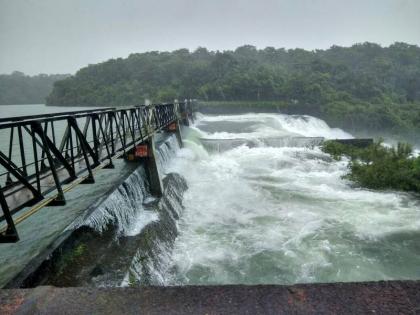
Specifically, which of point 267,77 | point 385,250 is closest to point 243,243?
point 385,250

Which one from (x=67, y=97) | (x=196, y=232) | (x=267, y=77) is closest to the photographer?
(x=196, y=232)

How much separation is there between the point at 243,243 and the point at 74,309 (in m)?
7.13

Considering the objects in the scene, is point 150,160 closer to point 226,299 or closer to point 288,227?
point 288,227

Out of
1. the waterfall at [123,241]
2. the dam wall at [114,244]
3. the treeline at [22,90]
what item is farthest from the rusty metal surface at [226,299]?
the treeline at [22,90]

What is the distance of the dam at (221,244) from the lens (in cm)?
254

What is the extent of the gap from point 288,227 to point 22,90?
8116 cm

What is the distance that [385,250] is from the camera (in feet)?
28.8

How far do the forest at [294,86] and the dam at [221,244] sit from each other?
107 ft

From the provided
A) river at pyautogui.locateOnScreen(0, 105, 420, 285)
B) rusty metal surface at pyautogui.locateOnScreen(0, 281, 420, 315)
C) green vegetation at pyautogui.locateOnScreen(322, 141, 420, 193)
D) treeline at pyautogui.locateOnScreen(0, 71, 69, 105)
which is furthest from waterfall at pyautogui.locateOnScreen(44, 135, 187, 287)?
treeline at pyautogui.locateOnScreen(0, 71, 69, 105)

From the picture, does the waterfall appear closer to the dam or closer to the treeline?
the dam

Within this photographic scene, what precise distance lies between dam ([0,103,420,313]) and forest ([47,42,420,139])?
3246 centimetres

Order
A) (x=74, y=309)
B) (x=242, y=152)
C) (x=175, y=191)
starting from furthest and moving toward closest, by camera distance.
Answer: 1. (x=242, y=152)
2. (x=175, y=191)
3. (x=74, y=309)

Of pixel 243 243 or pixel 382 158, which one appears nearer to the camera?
pixel 243 243

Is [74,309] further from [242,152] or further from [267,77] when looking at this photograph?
[267,77]
